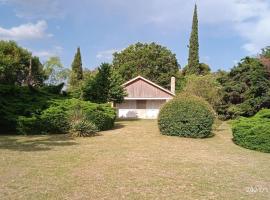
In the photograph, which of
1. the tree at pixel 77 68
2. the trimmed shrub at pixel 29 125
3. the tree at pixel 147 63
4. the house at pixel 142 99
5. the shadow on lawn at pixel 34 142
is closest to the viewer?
the shadow on lawn at pixel 34 142

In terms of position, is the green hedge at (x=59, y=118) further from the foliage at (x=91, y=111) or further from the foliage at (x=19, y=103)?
the foliage at (x=19, y=103)

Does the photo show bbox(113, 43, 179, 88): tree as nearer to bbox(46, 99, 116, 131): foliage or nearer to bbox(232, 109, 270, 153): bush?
bbox(46, 99, 116, 131): foliage

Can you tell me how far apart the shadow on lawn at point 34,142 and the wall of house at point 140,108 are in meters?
23.6

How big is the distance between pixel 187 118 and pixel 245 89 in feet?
38.3

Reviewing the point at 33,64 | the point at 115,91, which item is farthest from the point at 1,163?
the point at 33,64

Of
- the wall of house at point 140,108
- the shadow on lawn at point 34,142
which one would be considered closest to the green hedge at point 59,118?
the shadow on lawn at point 34,142

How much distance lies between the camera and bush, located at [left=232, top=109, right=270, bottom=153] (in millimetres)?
15086

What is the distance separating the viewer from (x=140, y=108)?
137 ft

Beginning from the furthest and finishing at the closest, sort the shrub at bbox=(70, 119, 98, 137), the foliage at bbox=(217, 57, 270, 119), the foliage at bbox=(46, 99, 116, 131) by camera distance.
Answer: the foliage at bbox=(217, 57, 270, 119) → the foliage at bbox=(46, 99, 116, 131) → the shrub at bbox=(70, 119, 98, 137)

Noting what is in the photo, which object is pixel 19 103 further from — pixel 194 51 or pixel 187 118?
pixel 194 51

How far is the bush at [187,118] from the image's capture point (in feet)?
62.0

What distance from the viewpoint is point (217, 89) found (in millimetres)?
30516

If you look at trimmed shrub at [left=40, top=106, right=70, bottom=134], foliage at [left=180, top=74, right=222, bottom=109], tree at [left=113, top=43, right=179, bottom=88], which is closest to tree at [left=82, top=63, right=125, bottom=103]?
foliage at [left=180, top=74, right=222, bottom=109]

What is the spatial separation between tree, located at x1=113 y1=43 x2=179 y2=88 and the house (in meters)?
12.1
